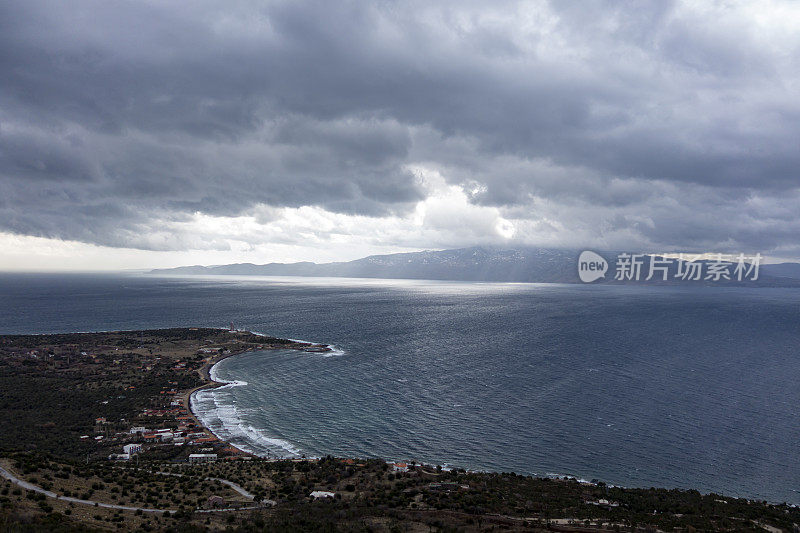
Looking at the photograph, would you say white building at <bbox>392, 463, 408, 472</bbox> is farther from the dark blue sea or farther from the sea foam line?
the sea foam line

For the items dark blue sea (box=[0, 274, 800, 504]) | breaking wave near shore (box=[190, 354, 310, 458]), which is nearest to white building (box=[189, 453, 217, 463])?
breaking wave near shore (box=[190, 354, 310, 458])

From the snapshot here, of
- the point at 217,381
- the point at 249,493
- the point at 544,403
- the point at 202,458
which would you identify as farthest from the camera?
the point at 217,381

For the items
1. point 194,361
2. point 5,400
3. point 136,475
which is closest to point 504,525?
point 136,475

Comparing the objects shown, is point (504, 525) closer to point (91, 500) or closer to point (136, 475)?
point (91, 500)

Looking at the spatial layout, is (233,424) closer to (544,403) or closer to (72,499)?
(72,499)

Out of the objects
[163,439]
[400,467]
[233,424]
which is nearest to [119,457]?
[163,439]

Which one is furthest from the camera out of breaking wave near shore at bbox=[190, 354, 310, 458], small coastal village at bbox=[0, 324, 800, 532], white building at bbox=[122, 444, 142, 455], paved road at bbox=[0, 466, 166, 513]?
breaking wave near shore at bbox=[190, 354, 310, 458]

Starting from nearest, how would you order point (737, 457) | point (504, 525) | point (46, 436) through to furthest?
1. point (504, 525)
2. point (737, 457)
3. point (46, 436)

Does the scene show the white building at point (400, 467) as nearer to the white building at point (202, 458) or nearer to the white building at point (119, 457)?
the white building at point (202, 458)

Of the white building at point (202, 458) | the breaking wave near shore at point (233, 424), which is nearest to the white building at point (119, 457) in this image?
the white building at point (202, 458)
